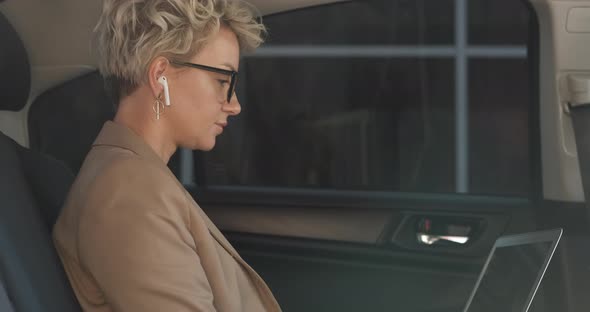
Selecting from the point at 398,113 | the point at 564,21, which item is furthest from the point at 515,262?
the point at 398,113

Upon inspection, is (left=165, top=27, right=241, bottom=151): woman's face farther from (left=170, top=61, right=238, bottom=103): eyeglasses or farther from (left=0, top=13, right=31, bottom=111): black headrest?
(left=0, top=13, right=31, bottom=111): black headrest

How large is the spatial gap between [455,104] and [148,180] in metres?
1.79

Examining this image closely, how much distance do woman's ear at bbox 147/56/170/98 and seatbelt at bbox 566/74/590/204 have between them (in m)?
1.13

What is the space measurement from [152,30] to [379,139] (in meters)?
1.51

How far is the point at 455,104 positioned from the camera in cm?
305

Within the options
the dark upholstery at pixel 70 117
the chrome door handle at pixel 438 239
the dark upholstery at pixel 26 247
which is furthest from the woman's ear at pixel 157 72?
the chrome door handle at pixel 438 239

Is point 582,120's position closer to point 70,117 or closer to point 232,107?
point 232,107

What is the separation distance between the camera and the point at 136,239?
1375mm

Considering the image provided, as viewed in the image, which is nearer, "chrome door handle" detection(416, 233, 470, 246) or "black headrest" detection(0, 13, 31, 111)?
"black headrest" detection(0, 13, 31, 111)

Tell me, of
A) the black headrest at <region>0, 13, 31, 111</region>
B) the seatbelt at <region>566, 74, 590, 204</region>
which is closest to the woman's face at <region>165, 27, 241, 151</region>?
the black headrest at <region>0, 13, 31, 111</region>

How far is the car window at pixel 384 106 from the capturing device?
9.05 feet

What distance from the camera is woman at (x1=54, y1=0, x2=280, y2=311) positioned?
1383mm

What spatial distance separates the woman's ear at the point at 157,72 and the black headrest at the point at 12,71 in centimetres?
40

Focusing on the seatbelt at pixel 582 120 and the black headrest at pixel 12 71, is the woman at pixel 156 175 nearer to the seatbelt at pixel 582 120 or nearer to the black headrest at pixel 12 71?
the black headrest at pixel 12 71
